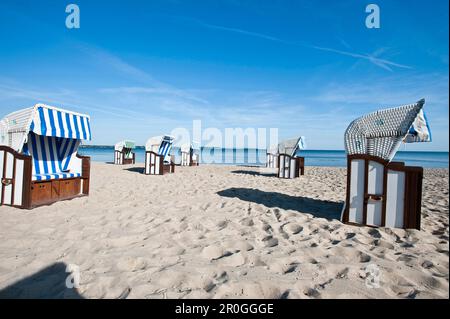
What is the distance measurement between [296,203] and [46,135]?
618cm

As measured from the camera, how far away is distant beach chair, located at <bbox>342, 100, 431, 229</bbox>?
3730 mm

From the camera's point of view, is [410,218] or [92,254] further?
[410,218]

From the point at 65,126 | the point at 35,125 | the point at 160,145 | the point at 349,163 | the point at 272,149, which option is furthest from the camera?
the point at 272,149

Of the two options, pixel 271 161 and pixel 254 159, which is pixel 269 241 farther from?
pixel 254 159

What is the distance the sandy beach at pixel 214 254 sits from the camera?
2.24m

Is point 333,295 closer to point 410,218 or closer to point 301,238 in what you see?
point 301,238

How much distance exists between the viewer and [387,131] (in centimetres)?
387

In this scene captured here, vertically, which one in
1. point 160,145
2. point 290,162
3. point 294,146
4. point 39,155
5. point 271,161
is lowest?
point 271,161

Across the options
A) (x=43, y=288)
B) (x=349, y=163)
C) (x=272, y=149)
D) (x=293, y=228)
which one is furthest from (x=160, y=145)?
(x=43, y=288)
